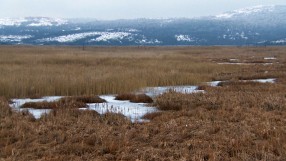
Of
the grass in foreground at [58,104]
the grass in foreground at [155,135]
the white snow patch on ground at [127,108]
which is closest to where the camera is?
the grass in foreground at [155,135]

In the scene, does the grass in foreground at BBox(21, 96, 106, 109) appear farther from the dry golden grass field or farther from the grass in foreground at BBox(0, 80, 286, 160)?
the grass in foreground at BBox(0, 80, 286, 160)

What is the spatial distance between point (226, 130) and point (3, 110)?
21.6 ft

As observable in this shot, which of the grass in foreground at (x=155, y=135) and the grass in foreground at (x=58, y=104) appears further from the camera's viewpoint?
the grass in foreground at (x=58, y=104)

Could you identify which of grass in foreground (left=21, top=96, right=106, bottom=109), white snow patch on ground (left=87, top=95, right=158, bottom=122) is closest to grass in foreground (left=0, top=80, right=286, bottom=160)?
white snow patch on ground (left=87, top=95, right=158, bottom=122)

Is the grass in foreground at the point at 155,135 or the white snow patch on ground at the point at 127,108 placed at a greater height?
the grass in foreground at the point at 155,135

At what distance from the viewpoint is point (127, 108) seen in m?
14.3

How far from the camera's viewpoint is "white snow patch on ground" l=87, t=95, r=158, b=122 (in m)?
13.1

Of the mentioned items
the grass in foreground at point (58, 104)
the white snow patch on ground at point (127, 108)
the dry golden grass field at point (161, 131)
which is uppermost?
the dry golden grass field at point (161, 131)

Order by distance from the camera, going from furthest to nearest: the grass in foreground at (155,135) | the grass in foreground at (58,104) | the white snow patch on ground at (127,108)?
the grass in foreground at (58,104) → the white snow patch on ground at (127,108) → the grass in foreground at (155,135)

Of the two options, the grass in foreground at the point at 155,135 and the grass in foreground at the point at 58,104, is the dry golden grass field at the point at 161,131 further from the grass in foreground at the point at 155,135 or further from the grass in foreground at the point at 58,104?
the grass in foreground at the point at 58,104

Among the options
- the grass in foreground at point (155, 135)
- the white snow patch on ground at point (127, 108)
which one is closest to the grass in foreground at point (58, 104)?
the white snow patch on ground at point (127, 108)

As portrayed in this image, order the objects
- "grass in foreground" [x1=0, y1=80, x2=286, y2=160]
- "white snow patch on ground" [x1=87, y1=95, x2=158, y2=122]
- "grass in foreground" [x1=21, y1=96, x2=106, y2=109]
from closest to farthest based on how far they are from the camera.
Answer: "grass in foreground" [x1=0, y1=80, x2=286, y2=160], "white snow patch on ground" [x1=87, y1=95, x2=158, y2=122], "grass in foreground" [x1=21, y1=96, x2=106, y2=109]

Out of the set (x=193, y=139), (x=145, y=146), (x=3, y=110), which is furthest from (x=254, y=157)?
(x=3, y=110)

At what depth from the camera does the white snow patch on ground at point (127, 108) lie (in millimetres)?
13117
